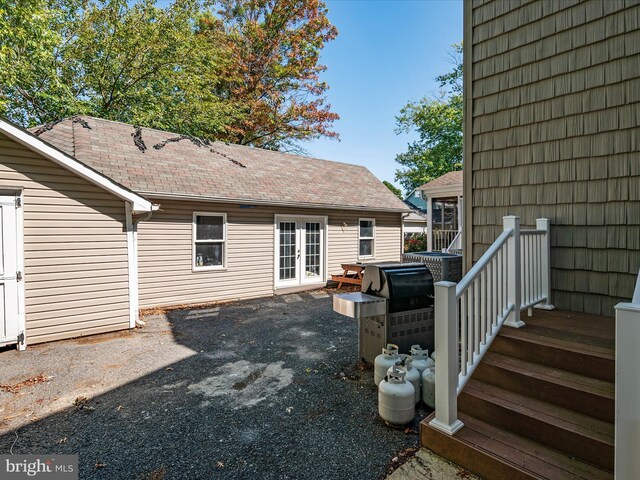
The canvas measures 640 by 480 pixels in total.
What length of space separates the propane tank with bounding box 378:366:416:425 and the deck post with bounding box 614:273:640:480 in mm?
1376

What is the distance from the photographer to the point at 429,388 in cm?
306

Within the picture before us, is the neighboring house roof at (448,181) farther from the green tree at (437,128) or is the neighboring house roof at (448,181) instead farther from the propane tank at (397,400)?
the green tree at (437,128)

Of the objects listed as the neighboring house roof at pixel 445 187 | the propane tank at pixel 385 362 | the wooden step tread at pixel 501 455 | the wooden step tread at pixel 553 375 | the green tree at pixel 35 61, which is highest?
the green tree at pixel 35 61

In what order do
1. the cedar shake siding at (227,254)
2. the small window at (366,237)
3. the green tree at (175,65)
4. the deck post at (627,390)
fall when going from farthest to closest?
the green tree at (175,65) < the small window at (366,237) < the cedar shake siding at (227,254) < the deck post at (627,390)

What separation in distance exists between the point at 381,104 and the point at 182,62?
8.93 m

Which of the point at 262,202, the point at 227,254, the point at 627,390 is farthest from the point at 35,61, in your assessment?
the point at 627,390

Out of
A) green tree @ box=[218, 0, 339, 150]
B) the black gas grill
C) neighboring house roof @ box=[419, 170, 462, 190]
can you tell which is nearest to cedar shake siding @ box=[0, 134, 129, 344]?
the black gas grill

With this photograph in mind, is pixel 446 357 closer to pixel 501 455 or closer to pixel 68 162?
pixel 501 455

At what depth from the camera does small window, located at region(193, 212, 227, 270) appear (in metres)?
7.77

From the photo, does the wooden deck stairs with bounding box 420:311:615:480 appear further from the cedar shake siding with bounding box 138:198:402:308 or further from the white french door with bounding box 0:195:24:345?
the cedar shake siding with bounding box 138:198:402:308

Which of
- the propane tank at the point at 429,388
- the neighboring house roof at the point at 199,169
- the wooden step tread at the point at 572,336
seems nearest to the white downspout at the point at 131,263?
the neighboring house roof at the point at 199,169

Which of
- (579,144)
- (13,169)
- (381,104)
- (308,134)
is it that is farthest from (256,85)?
(579,144)

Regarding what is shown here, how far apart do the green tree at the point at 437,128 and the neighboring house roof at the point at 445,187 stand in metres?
12.7

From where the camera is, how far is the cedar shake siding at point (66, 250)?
4.93 m
